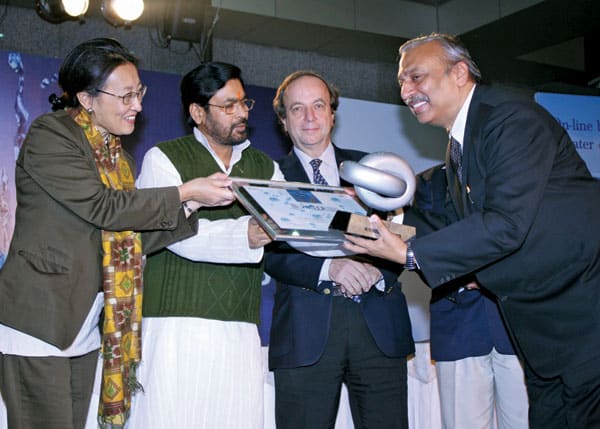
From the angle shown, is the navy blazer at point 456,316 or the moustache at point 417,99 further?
the navy blazer at point 456,316

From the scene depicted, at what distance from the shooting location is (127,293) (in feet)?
8.71

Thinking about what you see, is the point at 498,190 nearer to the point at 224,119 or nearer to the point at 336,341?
the point at 336,341

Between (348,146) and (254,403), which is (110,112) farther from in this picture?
(348,146)

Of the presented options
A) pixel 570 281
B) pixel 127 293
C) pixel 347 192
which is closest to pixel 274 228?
pixel 347 192

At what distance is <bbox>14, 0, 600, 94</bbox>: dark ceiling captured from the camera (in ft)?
20.9

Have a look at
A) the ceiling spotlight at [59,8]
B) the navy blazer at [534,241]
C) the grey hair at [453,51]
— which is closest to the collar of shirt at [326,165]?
the grey hair at [453,51]

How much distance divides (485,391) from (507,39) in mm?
4971

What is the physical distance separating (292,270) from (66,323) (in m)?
0.97

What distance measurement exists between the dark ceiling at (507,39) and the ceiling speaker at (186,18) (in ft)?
0.72

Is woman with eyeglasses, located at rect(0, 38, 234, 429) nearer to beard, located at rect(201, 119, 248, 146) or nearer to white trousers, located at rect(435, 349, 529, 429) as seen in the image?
Result: beard, located at rect(201, 119, 248, 146)

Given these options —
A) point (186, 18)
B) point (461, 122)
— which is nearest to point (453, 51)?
point (461, 122)

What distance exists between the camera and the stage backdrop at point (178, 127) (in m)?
4.55

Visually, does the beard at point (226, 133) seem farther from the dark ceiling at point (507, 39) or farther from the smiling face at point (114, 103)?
the dark ceiling at point (507, 39)

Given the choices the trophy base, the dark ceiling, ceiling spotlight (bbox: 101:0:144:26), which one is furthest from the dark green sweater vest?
the dark ceiling
